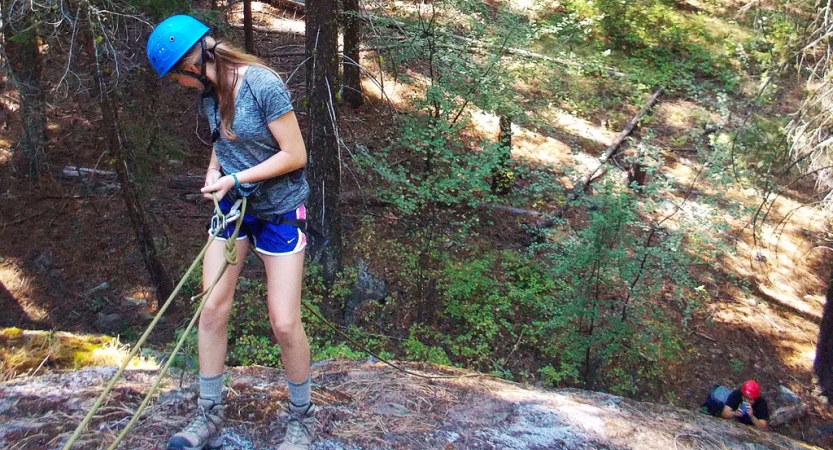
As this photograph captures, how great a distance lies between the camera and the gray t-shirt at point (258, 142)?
2498 millimetres

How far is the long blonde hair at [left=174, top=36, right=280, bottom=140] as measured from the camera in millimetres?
2428

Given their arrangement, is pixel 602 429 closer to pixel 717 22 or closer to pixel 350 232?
pixel 350 232

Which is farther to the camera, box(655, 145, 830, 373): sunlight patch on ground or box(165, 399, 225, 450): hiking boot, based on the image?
box(655, 145, 830, 373): sunlight patch on ground

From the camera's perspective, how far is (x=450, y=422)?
3.59 m

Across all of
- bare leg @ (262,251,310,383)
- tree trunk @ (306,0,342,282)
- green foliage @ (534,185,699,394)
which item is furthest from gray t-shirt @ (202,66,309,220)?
green foliage @ (534,185,699,394)

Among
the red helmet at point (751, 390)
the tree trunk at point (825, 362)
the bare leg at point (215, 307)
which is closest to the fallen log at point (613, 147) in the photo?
the red helmet at point (751, 390)

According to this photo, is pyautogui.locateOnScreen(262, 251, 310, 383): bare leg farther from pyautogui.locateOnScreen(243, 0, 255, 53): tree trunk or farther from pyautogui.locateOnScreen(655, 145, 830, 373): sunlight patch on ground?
pyautogui.locateOnScreen(243, 0, 255, 53): tree trunk

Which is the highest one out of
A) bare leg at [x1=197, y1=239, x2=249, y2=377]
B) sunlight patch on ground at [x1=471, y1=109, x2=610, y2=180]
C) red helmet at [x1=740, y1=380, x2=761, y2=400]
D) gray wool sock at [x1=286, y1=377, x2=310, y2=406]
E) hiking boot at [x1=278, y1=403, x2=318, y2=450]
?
bare leg at [x1=197, y1=239, x2=249, y2=377]

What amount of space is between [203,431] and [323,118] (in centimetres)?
435

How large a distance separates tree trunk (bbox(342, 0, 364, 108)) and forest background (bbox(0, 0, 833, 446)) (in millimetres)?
52

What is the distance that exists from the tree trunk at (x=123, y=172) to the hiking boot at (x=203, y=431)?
443cm

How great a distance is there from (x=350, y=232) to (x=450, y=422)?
18.4 ft

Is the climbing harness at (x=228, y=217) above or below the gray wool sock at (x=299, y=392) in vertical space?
above

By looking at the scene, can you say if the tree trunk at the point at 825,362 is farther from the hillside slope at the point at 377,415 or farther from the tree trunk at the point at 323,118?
the tree trunk at the point at 323,118
